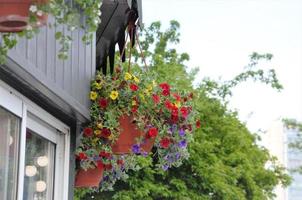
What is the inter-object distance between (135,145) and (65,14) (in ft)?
6.09

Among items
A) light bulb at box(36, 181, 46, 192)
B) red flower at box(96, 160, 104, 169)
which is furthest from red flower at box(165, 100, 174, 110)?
light bulb at box(36, 181, 46, 192)

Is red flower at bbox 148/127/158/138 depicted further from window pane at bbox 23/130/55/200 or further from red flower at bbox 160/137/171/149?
window pane at bbox 23/130/55/200

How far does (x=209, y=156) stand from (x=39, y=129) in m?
6.52

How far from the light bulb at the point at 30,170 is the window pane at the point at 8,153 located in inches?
11.1

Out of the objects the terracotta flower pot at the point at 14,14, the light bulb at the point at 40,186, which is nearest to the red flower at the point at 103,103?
the light bulb at the point at 40,186

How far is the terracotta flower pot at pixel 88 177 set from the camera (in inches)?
161

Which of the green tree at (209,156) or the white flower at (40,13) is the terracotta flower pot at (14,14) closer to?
the white flower at (40,13)

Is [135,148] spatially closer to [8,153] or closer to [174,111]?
[174,111]

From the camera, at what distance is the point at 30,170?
3.29m

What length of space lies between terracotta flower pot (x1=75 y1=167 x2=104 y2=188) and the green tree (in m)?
3.56

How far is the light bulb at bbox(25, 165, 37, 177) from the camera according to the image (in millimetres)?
3238

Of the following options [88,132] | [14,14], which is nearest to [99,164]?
[88,132]

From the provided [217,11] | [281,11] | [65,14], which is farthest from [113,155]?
[281,11]

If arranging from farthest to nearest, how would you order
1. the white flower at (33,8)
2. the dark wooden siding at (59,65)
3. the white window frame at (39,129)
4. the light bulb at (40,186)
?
the light bulb at (40,186), the white window frame at (39,129), the dark wooden siding at (59,65), the white flower at (33,8)
